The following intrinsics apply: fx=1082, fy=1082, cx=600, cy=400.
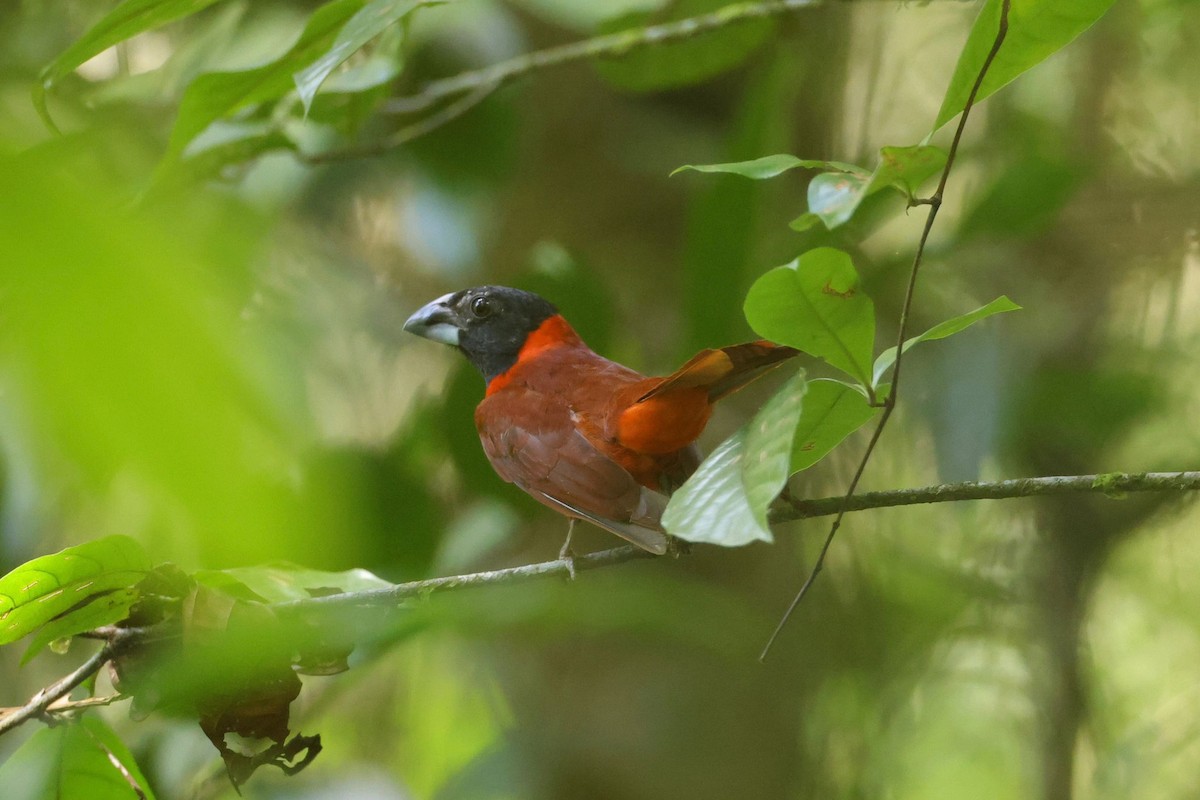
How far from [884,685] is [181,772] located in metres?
2.09

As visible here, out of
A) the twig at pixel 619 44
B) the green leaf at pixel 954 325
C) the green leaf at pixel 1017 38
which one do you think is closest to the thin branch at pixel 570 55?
the twig at pixel 619 44

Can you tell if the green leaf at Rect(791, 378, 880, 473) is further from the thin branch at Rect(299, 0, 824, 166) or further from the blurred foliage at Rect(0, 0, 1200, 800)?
the thin branch at Rect(299, 0, 824, 166)

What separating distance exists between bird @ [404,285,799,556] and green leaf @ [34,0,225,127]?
817 millimetres

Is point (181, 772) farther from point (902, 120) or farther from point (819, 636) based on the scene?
point (902, 120)

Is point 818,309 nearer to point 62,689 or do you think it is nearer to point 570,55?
point 62,689

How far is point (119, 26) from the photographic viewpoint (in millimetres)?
1383

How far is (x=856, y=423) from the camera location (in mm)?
1257

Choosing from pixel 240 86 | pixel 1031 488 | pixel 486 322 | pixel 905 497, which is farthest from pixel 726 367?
pixel 486 322

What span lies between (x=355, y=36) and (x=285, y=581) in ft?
2.33

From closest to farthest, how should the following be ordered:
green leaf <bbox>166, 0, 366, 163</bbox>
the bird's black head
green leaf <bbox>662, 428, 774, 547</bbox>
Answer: green leaf <bbox>662, 428, 774, 547</bbox> → green leaf <bbox>166, 0, 366, 163</bbox> → the bird's black head

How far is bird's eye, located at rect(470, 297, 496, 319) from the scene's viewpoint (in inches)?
105

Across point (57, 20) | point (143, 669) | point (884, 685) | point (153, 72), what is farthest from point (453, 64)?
point (884, 685)

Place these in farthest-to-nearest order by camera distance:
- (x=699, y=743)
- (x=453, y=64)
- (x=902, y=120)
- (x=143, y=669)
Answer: (x=902, y=120)
(x=453, y=64)
(x=699, y=743)
(x=143, y=669)

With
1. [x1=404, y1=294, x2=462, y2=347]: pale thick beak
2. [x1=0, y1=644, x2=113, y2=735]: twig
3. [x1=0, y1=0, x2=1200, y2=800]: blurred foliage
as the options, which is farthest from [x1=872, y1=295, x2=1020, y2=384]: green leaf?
[x1=404, y1=294, x2=462, y2=347]: pale thick beak
